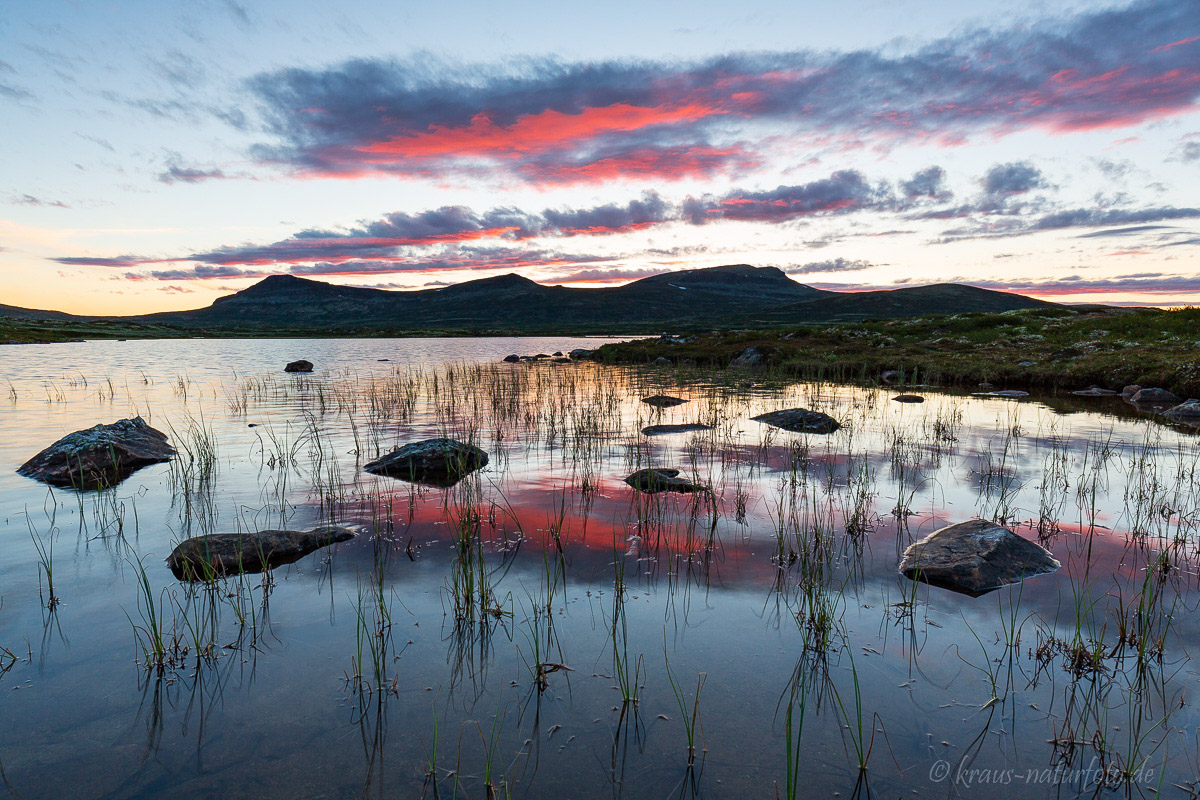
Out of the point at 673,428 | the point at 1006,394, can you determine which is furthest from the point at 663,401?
the point at 1006,394

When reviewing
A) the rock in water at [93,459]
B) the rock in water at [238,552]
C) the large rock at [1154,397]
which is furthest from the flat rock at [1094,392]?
the rock in water at [93,459]

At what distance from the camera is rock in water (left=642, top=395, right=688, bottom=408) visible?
70.8ft

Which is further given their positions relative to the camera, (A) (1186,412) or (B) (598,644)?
(A) (1186,412)

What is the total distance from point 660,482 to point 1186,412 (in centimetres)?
1973

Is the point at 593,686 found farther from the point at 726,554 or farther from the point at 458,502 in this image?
the point at 458,502

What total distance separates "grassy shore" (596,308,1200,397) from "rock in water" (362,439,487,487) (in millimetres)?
24627

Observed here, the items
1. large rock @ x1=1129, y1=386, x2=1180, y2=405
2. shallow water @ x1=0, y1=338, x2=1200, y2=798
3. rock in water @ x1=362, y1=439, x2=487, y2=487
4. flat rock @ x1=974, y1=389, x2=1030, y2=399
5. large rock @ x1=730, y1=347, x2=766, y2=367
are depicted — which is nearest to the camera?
shallow water @ x1=0, y1=338, x2=1200, y2=798

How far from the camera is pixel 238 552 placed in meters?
6.69

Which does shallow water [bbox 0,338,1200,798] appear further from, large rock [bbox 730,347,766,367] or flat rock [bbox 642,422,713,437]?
large rock [bbox 730,347,766,367]

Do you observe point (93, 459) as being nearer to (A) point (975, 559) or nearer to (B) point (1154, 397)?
(A) point (975, 559)

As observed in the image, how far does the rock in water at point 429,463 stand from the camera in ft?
37.2

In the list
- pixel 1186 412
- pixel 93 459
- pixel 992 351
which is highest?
pixel 992 351

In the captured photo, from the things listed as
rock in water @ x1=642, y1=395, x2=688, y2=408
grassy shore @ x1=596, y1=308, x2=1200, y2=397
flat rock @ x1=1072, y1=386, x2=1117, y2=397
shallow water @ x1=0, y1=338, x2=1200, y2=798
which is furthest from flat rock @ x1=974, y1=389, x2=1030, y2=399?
shallow water @ x1=0, y1=338, x2=1200, y2=798

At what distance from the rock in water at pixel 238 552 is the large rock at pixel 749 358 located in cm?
3539
